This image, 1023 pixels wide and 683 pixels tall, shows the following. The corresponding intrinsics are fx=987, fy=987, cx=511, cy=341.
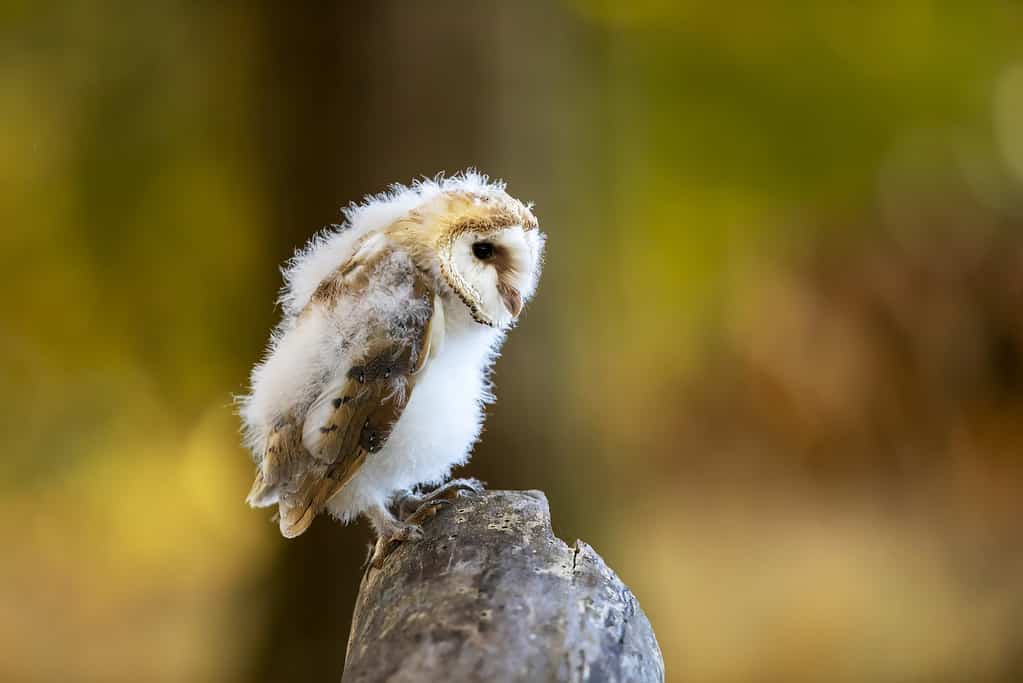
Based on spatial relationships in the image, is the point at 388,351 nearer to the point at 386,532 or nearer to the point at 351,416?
the point at 351,416

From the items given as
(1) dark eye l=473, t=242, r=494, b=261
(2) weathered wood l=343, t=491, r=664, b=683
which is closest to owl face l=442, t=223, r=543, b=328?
(1) dark eye l=473, t=242, r=494, b=261

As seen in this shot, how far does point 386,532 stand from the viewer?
92cm

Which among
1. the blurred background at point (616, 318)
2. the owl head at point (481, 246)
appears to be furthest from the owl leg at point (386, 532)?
the blurred background at point (616, 318)

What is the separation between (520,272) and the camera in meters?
0.88

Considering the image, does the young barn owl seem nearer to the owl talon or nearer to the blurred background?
the owl talon

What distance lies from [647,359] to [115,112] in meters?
1.22

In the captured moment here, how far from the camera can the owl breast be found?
0.88m

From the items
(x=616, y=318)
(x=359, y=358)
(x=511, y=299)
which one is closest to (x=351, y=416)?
(x=359, y=358)

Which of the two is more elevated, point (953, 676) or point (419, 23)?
point (419, 23)

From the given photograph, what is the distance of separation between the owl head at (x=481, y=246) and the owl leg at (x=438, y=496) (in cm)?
20

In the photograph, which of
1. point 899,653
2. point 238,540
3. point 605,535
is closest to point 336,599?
point 238,540

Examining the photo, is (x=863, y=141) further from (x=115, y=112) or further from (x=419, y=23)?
(x=115, y=112)

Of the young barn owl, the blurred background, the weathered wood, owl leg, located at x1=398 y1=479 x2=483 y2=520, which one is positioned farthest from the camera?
the blurred background

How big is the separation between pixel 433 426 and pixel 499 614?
0.20 m
